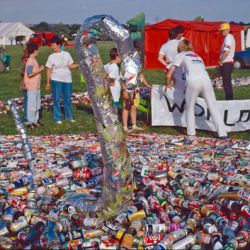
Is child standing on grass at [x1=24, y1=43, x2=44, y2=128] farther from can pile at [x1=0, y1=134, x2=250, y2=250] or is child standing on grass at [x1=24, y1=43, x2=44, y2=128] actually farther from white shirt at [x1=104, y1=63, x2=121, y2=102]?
can pile at [x1=0, y1=134, x2=250, y2=250]

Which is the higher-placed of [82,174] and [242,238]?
[82,174]

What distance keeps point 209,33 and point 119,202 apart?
21695mm

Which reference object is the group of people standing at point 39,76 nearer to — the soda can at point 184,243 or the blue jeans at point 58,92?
the blue jeans at point 58,92

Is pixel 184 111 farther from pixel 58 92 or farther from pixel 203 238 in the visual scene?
pixel 203 238

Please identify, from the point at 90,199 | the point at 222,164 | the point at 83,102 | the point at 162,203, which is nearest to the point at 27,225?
the point at 90,199

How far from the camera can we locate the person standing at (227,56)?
10.7m

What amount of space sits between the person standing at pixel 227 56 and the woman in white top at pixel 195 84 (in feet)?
8.80

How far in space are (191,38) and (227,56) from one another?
13187 mm

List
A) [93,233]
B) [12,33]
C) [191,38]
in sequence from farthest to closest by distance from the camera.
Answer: [12,33], [191,38], [93,233]

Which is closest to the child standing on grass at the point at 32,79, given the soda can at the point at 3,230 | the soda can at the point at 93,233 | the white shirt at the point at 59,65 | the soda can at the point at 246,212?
the white shirt at the point at 59,65

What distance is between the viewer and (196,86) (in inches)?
315


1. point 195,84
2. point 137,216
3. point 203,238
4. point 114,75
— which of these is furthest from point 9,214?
point 114,75

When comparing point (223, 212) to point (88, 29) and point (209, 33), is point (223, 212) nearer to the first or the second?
point (88, 29)

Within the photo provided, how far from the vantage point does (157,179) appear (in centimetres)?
546
